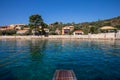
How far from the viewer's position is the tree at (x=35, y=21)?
106m

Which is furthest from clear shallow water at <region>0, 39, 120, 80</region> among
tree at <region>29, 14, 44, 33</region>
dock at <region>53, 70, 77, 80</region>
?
tree at <region>29, 14, 44, 33</region>

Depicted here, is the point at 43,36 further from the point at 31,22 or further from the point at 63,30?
the point at 63,30

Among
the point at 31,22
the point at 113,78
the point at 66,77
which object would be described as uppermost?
the point at 31,22

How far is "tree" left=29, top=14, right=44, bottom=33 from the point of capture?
106 metres

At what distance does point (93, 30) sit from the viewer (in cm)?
10306

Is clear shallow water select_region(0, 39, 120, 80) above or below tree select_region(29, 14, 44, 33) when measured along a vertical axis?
below

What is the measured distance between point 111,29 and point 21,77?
8799cm

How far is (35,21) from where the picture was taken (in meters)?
106

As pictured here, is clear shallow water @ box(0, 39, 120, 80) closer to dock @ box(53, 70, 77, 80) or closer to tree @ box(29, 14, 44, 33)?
dock @ box(53, 70, 77, 80)

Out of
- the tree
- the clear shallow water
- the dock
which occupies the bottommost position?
the clear shallow water

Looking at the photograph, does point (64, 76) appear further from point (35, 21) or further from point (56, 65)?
point (35, 21)

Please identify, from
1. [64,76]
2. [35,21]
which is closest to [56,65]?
[64,76]

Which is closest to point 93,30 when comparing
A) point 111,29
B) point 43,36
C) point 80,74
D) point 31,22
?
point 111,29

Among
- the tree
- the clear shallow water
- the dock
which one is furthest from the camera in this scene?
the tree
